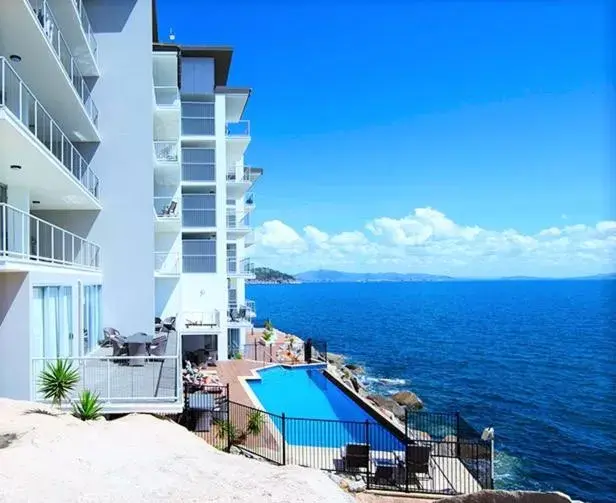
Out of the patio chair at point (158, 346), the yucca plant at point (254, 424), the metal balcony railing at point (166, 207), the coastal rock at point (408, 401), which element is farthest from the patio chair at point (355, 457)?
the metal balcony railing at point (166, 207)

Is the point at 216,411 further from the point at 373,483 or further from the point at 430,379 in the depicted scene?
the point at 430,379

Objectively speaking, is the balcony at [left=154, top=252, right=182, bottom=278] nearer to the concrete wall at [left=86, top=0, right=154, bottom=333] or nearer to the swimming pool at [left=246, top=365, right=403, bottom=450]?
the concrete wall at [left=86, top=0, right=154, bottom=333]

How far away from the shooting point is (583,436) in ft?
91.0

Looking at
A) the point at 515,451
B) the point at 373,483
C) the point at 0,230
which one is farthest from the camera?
the point at 515,451

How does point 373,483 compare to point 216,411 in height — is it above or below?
below

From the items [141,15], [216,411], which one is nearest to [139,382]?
[216,411]

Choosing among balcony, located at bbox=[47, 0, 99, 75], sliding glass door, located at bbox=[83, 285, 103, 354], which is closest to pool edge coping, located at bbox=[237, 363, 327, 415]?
sliding glass door, located at bbox=[83, 285, 103, 354]

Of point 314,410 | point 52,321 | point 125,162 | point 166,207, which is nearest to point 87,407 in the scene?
point 52,321

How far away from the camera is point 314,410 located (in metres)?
21.5

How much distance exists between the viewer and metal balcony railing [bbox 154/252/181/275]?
93.0 feet

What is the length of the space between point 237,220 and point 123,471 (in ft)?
95.2

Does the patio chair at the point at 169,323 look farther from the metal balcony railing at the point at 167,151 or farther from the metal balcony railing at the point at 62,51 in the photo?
the metal balcony railing at the point at 62,51

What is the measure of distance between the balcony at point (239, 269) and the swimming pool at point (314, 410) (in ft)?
25.4

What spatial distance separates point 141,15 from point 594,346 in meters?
63.5
